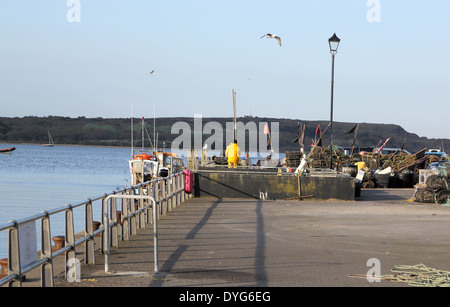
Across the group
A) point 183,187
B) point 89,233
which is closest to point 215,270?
point 89,233

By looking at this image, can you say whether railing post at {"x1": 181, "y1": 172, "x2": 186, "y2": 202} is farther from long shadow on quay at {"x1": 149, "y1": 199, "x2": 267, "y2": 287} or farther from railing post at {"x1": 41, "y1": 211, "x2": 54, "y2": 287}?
railing post at {"x1": 41, "y1": 211, "x2": 54, "y2": 287}

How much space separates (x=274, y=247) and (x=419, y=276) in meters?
3.47

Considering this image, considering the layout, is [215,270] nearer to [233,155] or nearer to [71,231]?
[71,231]

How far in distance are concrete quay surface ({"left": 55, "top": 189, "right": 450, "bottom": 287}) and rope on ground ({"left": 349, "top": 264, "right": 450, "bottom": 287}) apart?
8.4 inches

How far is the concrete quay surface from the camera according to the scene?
30.1ft

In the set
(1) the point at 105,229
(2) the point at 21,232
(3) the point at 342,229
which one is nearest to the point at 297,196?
(3) the point at 342,229

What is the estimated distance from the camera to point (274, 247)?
1225 centimetres

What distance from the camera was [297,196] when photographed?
76.7 feet

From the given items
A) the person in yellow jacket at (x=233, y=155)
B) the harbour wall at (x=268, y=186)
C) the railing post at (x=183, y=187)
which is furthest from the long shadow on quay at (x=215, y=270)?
the person in yellow jacket at (x=233, y=155)

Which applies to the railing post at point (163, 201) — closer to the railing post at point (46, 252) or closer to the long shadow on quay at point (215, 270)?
the long shadow on quay at point (215, 270)

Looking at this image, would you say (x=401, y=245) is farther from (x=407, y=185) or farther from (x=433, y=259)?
(x=407, y=185)

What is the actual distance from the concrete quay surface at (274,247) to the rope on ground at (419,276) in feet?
0.70

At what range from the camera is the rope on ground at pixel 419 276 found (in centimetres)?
884
